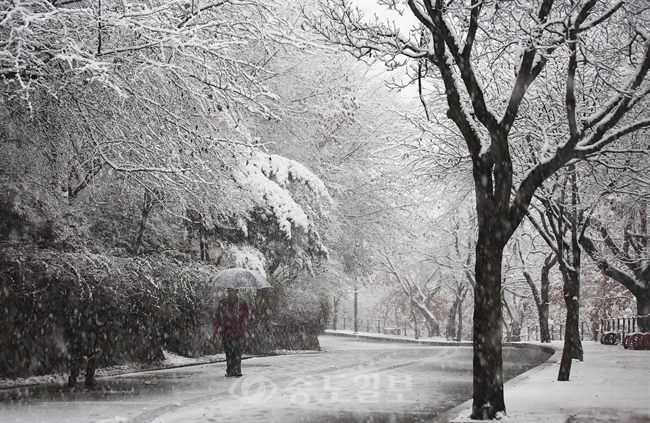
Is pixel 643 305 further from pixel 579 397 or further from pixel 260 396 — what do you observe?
pixel 260 396

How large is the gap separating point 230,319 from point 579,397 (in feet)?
22.9

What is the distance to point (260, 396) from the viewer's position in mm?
11281

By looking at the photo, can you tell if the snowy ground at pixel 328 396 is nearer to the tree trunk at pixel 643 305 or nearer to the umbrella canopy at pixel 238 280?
the umbrella canopy at pixel 238 280

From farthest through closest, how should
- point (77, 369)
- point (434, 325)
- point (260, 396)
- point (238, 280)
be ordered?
point (434, 325) → point (238, 280) → point (77, 369) → point (260, 396)

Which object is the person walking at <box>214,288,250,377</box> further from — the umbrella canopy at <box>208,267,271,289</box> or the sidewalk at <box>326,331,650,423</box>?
the sidewalk at <box>326,331,650,423</box>

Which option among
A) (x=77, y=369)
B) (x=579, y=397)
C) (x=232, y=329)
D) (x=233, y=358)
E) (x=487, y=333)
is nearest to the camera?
(x=487, y=333)

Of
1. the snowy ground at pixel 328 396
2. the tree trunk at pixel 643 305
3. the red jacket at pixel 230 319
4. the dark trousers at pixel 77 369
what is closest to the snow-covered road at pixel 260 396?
the snowy ground at pixel 328 396

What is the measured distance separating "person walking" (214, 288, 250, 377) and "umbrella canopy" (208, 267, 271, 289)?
177mm

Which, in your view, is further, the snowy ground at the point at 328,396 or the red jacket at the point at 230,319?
the red jacket at the point at 230,319

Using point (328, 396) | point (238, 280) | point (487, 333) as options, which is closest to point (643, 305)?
point (238, 280)

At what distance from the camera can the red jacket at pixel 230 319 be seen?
46.7ft

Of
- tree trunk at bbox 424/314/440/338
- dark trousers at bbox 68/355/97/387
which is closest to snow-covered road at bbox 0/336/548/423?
dark trousers at bbox 68/355/97/387

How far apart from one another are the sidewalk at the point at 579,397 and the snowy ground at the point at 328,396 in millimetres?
15

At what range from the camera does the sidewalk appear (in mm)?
8547
